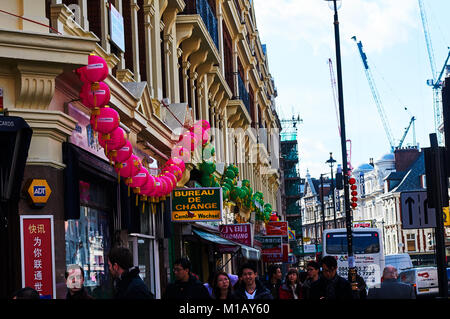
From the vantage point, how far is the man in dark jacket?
10.4 m

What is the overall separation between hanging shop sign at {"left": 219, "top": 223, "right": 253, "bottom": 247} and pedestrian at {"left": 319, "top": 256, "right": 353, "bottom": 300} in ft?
60.1

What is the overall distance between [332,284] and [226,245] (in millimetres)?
16799

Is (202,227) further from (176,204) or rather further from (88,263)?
(88,263)

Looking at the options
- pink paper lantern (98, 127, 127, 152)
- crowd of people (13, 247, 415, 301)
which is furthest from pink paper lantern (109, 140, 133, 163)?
crowd of people (13, 247, 415, 301)

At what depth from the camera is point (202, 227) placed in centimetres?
2766

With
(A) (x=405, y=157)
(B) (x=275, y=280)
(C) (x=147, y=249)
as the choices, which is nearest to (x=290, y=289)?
(B) (x=275, y=280)

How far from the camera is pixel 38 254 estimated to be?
12.1 metres

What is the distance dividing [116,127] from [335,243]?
27.0 metres

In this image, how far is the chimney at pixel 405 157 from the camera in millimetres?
125250

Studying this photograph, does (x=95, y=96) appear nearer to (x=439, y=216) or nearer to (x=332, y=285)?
(x=332, y=285)

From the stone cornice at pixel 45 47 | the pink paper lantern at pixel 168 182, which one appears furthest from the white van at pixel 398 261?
the stone cornice at pixel 45 47

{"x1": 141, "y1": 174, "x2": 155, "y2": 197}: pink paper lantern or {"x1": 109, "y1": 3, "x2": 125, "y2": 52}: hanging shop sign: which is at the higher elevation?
{"x1": 109, "y1": 3, "x2": 125, "y2": 52}: hanging shop sign

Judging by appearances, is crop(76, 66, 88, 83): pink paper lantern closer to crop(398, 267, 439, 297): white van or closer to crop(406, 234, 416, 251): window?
crop(398, 267, 439, 297): white van
